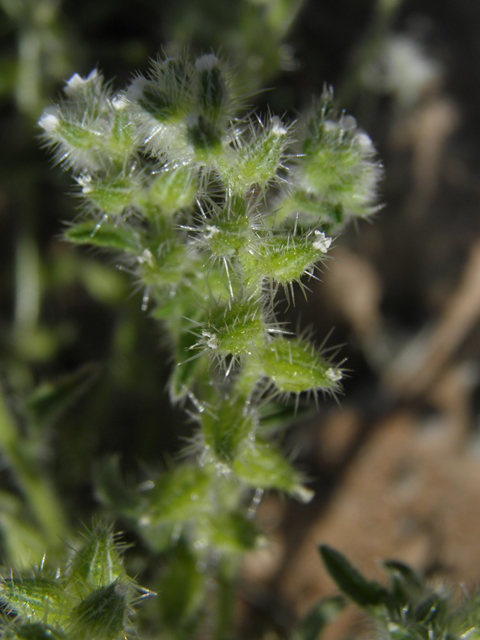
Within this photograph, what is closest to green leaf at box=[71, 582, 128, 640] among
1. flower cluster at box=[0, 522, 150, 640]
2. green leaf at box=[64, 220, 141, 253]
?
flower cluster at box=[0, 522, 150, 640]

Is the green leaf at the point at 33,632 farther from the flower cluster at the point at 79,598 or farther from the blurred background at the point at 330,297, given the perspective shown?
the blurred background at the point at 330,297

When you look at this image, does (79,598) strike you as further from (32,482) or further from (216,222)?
(216,222)

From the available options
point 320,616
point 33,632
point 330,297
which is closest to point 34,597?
point 33,632

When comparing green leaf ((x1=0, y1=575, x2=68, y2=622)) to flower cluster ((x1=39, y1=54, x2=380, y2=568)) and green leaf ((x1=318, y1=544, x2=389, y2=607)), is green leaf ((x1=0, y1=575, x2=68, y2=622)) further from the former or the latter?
green leaf ((x1=318, y1=544, x2=389, y2=607))

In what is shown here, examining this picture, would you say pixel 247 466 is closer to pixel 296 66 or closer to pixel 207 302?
pixel 207 302

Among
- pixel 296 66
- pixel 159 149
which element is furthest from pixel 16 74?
pixel 159 149
